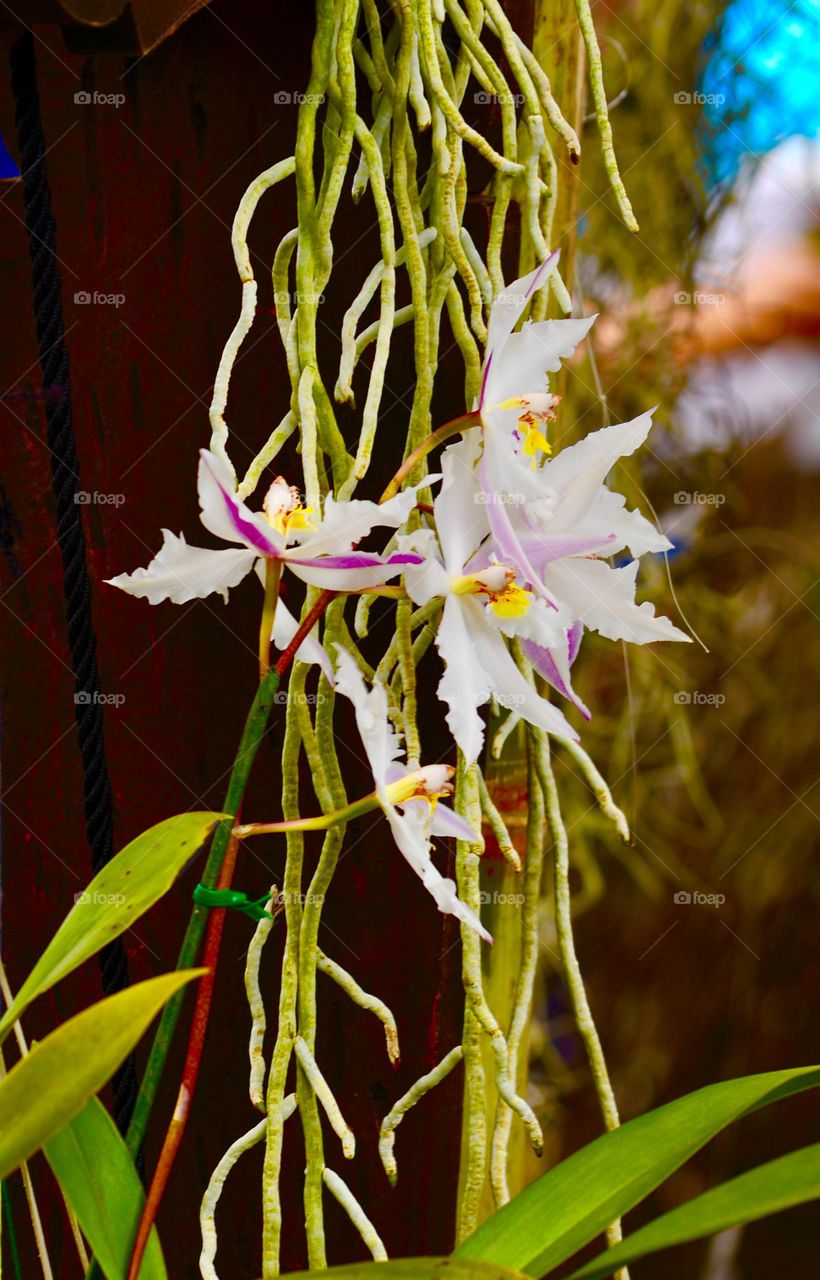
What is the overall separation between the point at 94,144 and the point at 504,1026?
2.70 ft

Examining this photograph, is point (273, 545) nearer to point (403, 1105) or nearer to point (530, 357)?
point (530, 357)

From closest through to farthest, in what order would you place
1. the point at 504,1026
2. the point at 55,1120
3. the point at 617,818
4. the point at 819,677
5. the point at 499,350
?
1. the point at 55,1120
2. the point at 499,350
3. the point at 617,818
4. the point at 504,1026
5. the point at 819,677

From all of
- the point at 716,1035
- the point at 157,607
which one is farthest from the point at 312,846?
the point at 716,1035

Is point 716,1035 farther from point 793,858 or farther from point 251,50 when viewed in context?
point 251,50

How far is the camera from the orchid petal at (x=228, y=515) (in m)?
0.41

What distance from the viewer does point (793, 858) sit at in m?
0.99

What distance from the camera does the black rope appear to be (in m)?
0.55

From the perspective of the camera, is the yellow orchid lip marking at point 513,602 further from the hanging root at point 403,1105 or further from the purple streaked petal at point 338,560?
the hanging root at point 403,1105
